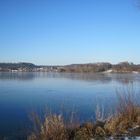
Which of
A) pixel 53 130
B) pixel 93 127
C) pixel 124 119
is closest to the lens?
pixel 53 130

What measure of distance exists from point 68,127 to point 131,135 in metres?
1.49

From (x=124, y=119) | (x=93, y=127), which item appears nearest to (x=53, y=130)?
(x=93, y=127)

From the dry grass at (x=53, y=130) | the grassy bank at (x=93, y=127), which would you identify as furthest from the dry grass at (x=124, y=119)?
the dry grass at (x=53, y=130)

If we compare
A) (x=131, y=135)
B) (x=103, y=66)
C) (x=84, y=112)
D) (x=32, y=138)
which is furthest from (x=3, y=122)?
(x=103, y=66)

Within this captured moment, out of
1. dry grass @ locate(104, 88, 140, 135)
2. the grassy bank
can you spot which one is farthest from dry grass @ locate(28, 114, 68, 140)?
dry grass @ locate(104, 88, 140, 135)

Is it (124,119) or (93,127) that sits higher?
(124,119)

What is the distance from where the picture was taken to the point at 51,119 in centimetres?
638

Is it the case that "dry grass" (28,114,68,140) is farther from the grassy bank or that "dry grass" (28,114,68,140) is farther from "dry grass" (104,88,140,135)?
"dry grass" (104,88,140,135)

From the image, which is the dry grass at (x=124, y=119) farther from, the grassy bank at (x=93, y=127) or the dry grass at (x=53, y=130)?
the dry grass at (x=53, y=130)

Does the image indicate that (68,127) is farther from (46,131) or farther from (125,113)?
(125,113)

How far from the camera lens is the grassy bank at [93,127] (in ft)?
20.3

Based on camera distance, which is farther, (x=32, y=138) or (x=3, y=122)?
(x=3, y=122)

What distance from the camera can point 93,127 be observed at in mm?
6898

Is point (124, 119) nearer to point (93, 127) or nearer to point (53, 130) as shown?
point (93, 127)
